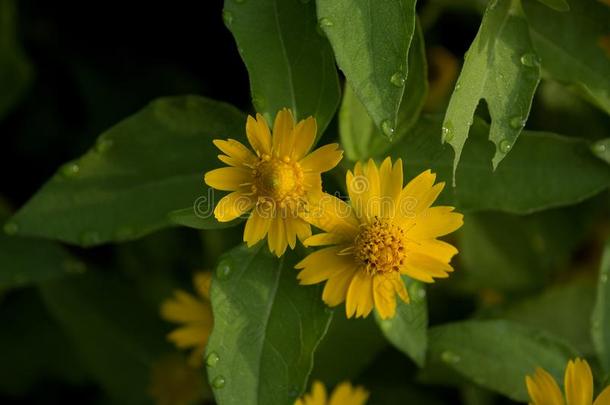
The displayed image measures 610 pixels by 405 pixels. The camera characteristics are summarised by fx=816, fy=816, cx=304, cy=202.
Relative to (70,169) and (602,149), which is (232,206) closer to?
(70,169)

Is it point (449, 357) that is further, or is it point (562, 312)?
point (562, 312)

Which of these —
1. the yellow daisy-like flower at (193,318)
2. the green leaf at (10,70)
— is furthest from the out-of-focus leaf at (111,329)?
Answer: the green leaf at (10,70)

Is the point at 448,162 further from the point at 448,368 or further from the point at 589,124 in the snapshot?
the point at 589,124

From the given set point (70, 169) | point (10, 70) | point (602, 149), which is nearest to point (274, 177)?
point (70, 169)

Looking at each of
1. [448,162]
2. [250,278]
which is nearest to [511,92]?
[448,162]

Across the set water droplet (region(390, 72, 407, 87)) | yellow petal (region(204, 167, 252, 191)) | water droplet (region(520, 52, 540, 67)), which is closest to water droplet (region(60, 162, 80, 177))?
yellow petal (region(204, 167, 252, 191))

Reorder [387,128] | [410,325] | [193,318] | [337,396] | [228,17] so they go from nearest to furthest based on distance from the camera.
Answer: [387,128] < [228,17] < [410,325] < [337,396] < [193,318]
